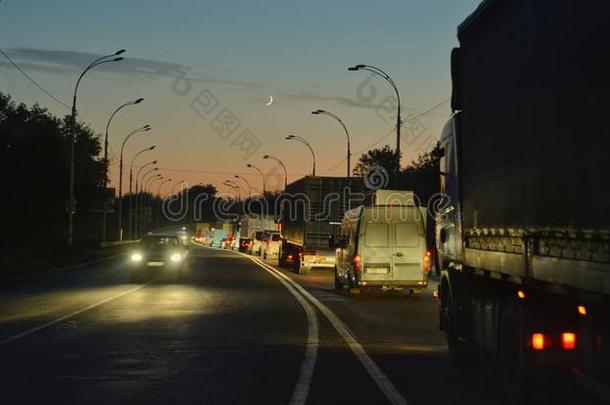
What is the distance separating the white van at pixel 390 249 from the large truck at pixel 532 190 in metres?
11.4

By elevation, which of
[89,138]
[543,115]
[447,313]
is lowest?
[447,313]

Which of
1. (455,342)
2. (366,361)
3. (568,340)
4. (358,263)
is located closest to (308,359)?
(366,361)

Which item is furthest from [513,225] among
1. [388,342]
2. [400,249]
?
[400,249]

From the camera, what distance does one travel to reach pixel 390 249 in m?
22.2

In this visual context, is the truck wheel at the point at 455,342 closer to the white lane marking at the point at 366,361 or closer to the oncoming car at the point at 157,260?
the white lane marking at the point at 366,361

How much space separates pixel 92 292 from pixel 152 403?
1645cm

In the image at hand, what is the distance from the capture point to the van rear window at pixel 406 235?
875 inches

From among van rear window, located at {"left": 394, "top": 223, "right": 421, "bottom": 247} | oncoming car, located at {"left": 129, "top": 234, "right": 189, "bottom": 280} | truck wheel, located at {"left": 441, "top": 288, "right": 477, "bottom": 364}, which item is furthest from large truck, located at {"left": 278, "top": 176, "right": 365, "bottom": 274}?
truck wheel, located at {"left": 441, "top": 288, "right": 477, "bottom": 364}

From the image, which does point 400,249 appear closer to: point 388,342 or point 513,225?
point 388,342

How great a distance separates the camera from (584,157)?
6.00 metres

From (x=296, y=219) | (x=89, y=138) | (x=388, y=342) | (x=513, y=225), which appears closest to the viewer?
(x=513, y=225)

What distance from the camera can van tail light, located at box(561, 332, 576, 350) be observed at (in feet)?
23.0

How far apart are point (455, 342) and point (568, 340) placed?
378 centimetres

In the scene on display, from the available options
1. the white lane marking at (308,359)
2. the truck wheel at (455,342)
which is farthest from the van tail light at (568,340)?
the truck wheel at (455,342)
